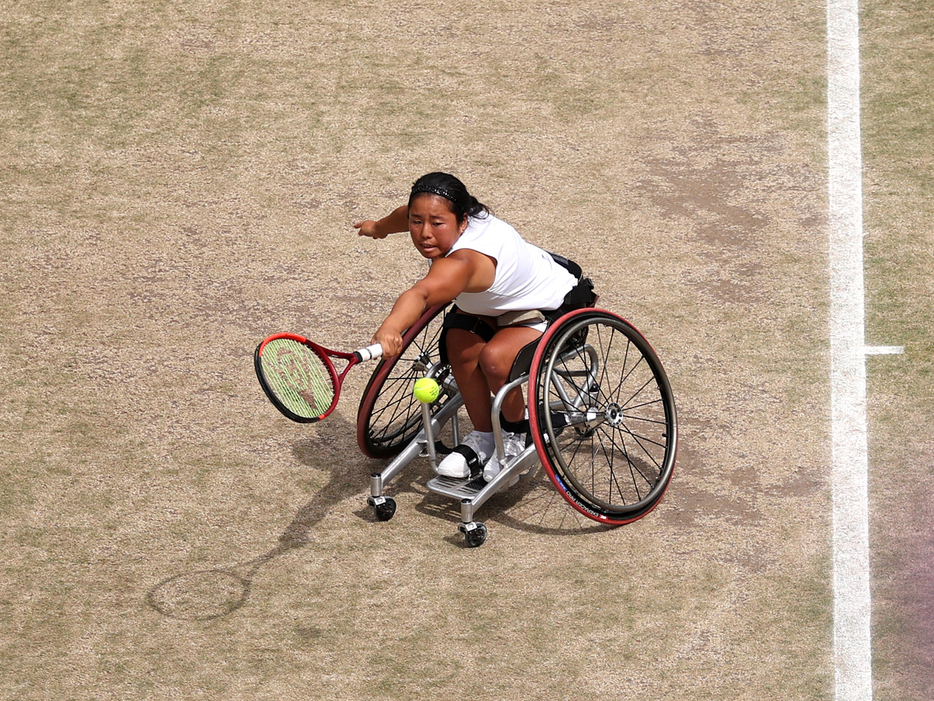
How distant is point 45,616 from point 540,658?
2.36 m

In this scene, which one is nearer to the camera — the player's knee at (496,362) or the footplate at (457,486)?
the player's knee at (496,362)

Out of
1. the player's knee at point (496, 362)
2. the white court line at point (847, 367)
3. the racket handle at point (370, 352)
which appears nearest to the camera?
the racket handle at point (370, 352)

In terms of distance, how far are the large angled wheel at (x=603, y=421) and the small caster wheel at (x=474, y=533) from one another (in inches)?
21.6

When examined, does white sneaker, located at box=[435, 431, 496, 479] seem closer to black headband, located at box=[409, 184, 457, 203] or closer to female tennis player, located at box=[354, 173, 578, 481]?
female tennis player, located at box=[354, 173, 578, 481]

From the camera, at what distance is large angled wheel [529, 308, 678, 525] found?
268 inches

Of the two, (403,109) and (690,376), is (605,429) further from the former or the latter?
(403,109)

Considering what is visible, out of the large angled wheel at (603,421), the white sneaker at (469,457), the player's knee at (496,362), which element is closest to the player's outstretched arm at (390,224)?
the player's knee at (496,362)

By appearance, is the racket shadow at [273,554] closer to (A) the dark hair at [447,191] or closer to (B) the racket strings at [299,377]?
(B) the racket strings at [299,377]

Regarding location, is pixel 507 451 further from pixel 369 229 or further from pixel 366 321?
pixel 366 321

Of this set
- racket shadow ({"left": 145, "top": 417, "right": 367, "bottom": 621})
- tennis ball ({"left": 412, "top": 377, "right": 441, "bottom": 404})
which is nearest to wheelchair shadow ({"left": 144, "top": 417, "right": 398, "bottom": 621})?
racket shadow ({"left": 145, "top": 417, "right": 367, "bottom": 621})

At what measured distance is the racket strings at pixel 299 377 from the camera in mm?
6160

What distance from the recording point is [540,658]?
6.43 metres

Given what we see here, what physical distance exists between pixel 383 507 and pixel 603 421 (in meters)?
1.22

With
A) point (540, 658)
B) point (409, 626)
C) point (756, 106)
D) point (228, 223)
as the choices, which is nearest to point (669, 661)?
point (540, 658)
